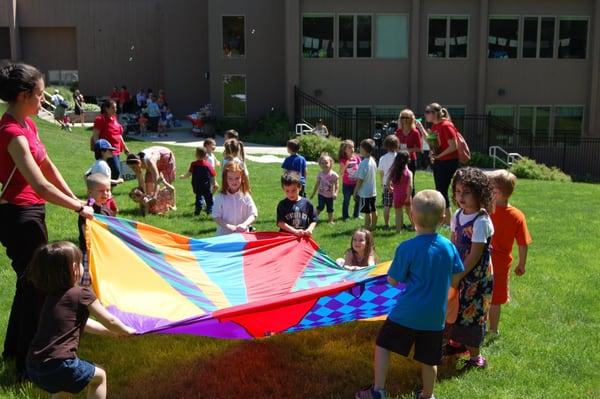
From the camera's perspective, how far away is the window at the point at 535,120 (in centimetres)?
2691

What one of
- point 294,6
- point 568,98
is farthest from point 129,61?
point 568,98

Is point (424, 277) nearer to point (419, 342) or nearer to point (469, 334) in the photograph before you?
point (419, 342)

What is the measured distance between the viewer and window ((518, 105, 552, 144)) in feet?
88.3

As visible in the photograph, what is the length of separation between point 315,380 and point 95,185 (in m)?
2.67

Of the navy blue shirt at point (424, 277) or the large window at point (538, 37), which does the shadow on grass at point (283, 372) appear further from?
the large window at point (538, 37)

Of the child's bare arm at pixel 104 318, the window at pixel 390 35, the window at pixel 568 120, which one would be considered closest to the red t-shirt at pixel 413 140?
the child's bare arm at pixel 104 318

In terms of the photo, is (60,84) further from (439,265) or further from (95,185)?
(439,265)

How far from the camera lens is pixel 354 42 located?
2592 cm

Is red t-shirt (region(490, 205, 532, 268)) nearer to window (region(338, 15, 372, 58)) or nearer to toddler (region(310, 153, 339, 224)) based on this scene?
toddler (region(310, 153, 339, 224))

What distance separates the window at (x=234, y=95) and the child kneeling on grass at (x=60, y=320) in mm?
23857

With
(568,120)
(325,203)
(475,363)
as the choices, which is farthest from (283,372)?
(568,120)

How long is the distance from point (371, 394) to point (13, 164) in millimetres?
2882

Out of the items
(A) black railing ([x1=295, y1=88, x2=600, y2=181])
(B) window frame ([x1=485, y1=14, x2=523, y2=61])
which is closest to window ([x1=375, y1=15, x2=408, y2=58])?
(A) black railing ([x1=295, y1=88, x2=600, y2=181])

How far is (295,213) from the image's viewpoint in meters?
6.80
